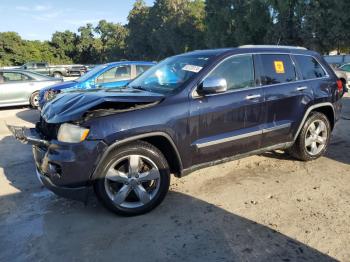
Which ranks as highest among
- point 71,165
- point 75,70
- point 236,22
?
point 236,22

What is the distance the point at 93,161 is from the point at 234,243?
158 cm

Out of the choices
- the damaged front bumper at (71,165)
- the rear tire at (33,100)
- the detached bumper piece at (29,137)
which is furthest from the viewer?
the rear tire at (33,100)

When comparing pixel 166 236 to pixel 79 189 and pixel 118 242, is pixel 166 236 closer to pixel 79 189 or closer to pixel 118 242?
pixel 118 242

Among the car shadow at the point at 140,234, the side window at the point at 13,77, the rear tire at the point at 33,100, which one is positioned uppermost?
the side window at the point at 13,77

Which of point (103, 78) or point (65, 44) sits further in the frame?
point (65, 44)

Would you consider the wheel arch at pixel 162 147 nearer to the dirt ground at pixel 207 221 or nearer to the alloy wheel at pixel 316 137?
the dirt ground at pixel 207 221

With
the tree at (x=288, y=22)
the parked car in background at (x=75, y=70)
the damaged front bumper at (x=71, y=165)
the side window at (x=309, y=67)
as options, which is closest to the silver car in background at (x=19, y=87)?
the damaged front bumper at (x=71, y=165)

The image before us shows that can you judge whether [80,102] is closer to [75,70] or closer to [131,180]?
[131,180]

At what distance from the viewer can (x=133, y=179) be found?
3.97m

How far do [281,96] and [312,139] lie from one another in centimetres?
108

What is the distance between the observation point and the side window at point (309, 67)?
17.7 feet

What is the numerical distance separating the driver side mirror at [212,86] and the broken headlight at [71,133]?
54.7 inches

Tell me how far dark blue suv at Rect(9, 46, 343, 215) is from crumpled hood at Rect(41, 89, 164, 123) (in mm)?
14

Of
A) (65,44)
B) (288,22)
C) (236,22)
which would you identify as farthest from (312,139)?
(65,44)
